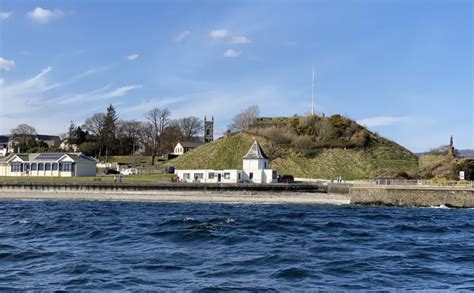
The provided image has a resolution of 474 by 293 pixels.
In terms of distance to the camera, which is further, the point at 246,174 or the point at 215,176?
the point at 246,174

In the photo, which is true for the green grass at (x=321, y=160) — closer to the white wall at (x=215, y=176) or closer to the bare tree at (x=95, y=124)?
the white wall at (x=215, y=176)

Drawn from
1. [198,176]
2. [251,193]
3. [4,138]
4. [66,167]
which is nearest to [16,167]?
[66,167]

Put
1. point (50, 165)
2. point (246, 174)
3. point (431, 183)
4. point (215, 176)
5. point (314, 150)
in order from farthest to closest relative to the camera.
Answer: point (314, 150) < point (50, 165) < point (246, 174) < point (215, 176) < point (431, 183)

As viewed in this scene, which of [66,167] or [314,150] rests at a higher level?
[314,150]

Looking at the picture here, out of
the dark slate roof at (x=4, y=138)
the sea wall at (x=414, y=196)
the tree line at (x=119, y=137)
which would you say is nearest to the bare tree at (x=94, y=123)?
the tree line at (x=119, y=137)

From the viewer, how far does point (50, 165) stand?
83438 millimetres

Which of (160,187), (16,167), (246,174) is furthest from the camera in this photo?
(16,167)

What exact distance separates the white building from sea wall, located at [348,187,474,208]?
15.0m

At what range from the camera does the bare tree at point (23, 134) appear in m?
142

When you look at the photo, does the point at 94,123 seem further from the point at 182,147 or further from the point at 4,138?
the point at 4,138

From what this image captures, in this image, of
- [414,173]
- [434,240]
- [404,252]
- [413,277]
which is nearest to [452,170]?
[414,173]

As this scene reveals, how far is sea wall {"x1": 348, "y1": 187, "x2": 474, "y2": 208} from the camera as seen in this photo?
51562 mm

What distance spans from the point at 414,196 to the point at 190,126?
10100 centimetres

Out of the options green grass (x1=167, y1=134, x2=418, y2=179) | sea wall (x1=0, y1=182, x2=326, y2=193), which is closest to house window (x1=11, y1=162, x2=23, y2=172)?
sea wall (x1=0, y1=182, x2=326, y2=193)
